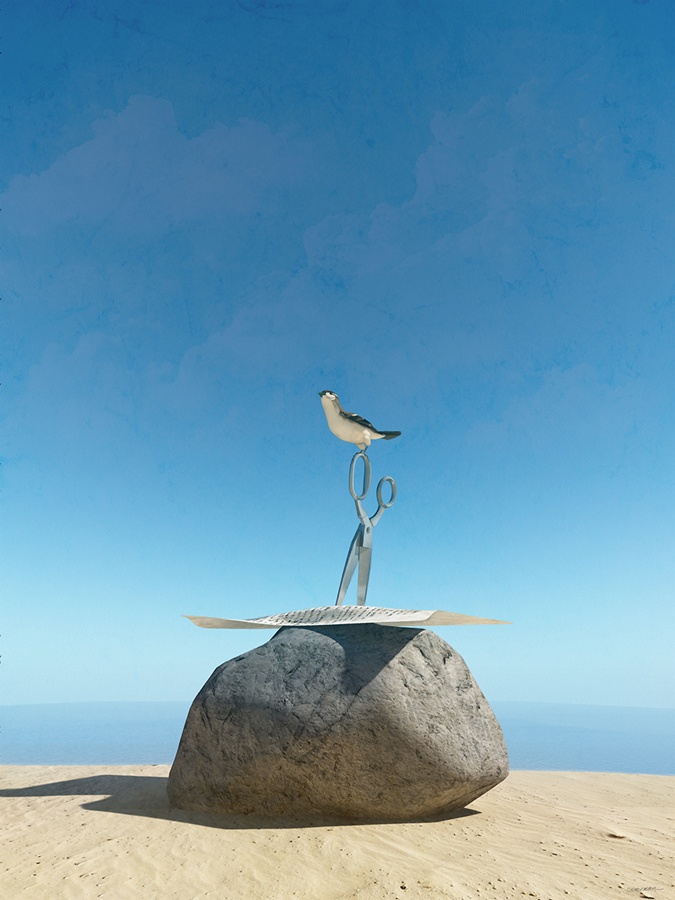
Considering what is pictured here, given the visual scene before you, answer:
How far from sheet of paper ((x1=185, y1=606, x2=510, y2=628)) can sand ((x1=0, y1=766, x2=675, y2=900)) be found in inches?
73.9

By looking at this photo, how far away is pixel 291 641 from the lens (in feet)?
23.1

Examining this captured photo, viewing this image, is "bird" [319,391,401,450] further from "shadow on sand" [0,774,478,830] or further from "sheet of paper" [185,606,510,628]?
"shadow on sand" [0,774,478,830]

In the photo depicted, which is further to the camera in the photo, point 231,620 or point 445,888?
point 231,620

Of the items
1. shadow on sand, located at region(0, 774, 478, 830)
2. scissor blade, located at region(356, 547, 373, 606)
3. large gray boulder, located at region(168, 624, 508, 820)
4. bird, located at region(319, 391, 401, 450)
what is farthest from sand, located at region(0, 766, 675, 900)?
bird, located at region(319, 391, 401, 450)

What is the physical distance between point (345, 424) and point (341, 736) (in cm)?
379

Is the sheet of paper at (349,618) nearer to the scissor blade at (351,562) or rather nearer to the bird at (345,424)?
the scissor blade at (351,562)

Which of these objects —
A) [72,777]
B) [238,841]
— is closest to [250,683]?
[238,841]

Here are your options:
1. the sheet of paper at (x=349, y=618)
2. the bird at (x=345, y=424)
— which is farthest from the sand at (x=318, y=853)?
the bird at (x=345, y=424)

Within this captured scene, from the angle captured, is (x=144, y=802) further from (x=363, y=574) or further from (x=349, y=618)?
(x=363, y=574)

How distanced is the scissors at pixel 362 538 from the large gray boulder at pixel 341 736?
3.67ft

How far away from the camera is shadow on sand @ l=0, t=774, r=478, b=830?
620cm

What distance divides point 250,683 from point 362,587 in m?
1.92

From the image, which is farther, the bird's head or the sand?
the bird's head

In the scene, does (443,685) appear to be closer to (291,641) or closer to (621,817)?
(291,641)
